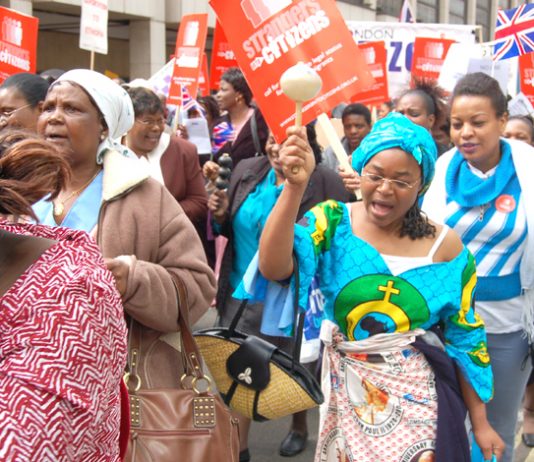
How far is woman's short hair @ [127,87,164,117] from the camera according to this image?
5.38 metres

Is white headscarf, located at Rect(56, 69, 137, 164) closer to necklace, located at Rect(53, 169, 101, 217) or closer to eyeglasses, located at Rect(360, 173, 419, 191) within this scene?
necklace, located at Rect(53, 169, 101, 217)

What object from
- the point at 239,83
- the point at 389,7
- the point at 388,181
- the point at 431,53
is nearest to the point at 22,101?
the point at 388,181

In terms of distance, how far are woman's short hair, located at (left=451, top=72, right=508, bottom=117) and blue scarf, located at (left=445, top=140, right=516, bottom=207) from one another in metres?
0.16

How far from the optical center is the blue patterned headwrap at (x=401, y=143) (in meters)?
2.61

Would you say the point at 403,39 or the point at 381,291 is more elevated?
the point at 403,39

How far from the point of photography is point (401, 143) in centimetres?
261

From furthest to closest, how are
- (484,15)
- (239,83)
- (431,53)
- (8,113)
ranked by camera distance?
(484,15) → (431,53) → (239,83) → (8,113)

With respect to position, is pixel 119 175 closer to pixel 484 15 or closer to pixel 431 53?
pixel 431 53

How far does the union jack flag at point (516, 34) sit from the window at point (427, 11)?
25799 millimetres

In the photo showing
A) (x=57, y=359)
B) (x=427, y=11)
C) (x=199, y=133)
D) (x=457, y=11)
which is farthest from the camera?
(x=457, y=11)

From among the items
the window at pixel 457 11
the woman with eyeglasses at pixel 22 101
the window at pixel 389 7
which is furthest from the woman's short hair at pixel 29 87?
the window at pixel 457 11

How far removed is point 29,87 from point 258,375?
1890 millimetres

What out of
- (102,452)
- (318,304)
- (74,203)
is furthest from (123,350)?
(318,304)

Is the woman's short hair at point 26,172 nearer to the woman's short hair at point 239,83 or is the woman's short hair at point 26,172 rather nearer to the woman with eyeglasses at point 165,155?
the woman with eyeglasses at point 165,155
